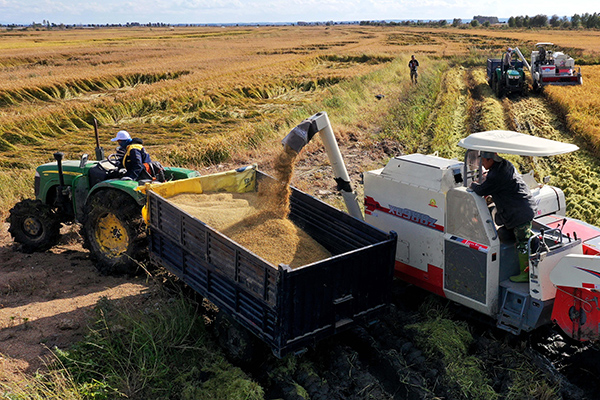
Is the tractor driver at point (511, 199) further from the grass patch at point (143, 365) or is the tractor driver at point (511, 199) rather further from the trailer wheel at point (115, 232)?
the trailer wheel at point (115, 232)

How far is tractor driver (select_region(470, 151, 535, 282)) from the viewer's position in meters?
5.39

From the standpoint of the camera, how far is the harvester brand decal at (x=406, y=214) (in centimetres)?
586

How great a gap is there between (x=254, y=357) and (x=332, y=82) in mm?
24705

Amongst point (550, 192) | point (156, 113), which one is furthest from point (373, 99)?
point (550, 192)

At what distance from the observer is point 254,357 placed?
5.21m

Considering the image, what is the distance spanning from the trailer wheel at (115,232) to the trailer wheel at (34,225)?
103 cm

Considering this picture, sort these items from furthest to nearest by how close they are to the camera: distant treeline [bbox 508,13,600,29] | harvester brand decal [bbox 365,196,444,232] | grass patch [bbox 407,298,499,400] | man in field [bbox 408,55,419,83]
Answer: distant treeline [bbox 508,13,600,29] → man in field [bbox 408,55,419,83] → harvester brand decal [bbox 365,196,444,232] → grass patch [bbox 407,298,499,400]

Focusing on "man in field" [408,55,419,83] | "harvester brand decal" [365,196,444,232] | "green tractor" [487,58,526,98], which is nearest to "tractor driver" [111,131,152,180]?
"harvester brand decal" [365,196,444,232]

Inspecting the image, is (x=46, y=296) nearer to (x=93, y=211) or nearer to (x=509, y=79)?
(x=93, y=211)

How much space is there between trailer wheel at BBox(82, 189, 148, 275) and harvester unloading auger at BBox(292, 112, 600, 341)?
231 centimetres

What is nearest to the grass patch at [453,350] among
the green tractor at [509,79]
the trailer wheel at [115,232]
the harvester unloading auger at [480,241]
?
the harvester unloading auger at [480,241]

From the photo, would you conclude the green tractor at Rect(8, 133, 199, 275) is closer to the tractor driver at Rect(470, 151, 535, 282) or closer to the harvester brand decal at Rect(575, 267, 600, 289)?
the tractor driver at Rect(470, 151, 535, 282)

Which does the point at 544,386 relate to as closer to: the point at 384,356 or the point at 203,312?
the point at 384,356

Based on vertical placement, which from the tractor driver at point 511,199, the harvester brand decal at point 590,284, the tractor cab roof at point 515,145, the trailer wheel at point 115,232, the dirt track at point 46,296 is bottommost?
the dirt track at point 46,296
